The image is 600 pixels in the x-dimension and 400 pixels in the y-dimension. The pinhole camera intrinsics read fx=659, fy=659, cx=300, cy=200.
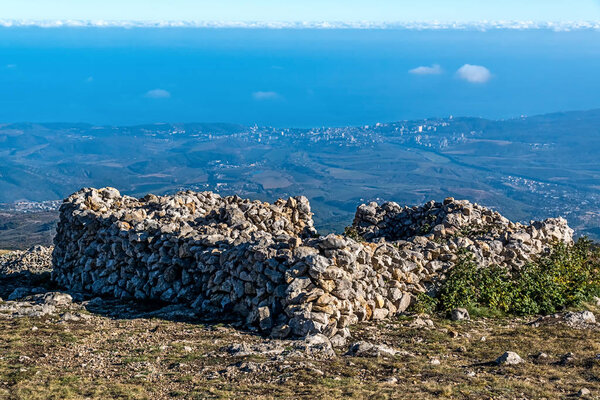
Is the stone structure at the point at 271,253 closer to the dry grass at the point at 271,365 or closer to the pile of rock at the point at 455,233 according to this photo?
the pile of rock at the point at 455,233

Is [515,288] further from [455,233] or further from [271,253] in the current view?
[271,253]

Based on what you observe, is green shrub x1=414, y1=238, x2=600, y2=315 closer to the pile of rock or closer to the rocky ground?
the pile of rock

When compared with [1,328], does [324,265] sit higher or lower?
higher

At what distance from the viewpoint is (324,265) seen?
1944 centimetres

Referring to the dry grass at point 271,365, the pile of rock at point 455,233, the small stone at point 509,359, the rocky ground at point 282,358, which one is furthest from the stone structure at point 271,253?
the small stone at point 509,359

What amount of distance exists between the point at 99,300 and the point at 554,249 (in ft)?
56.4

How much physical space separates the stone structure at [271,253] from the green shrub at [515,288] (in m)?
0.66

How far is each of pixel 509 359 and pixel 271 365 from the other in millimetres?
5834

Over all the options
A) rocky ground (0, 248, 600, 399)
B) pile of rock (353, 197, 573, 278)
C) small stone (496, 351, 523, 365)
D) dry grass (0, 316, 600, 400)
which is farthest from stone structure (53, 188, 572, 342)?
small stone (496, 351, 523, 365)

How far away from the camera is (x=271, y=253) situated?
20469 mm

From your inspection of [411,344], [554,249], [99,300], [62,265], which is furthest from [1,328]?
[554,249]

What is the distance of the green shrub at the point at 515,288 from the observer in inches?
853

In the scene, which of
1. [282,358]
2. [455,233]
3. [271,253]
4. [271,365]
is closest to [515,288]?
[455,233]

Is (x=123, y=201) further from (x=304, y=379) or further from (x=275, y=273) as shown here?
(x=304, y=379)
